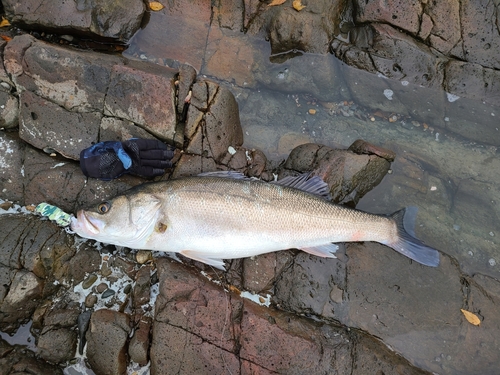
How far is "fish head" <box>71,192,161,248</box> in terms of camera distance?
4570 millimetres

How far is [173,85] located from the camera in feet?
17.0

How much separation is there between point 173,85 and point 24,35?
2.34 metres

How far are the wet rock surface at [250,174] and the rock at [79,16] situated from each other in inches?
2.8

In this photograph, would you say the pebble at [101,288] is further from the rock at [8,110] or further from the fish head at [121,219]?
the rock at [8,110]

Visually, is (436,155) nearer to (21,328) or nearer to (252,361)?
(252,361)

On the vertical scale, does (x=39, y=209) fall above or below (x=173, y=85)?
below

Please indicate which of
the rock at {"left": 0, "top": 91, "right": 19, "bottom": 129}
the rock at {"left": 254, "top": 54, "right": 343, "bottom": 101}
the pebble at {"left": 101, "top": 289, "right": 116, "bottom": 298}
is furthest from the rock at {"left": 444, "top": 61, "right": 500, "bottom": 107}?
the rock at {"left": 0, "top": 91, "right": 19, "bottom": 129}

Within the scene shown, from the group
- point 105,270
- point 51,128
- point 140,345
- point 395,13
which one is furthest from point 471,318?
point 51,128

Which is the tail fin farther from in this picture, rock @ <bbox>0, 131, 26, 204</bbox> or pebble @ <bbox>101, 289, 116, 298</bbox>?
rock @ <bbox>0, 131, 26, 204</bbox>

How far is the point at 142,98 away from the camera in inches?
202

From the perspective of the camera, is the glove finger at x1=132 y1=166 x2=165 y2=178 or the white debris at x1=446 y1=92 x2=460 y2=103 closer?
the glove finger at x1=132 y1=166 x2=165 y2=178

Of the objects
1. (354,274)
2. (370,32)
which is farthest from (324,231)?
(370,32)

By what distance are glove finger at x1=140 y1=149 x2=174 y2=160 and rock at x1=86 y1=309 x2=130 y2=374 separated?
7.36 ft

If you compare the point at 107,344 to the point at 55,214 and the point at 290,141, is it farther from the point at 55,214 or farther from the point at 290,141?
the point at 290,141
